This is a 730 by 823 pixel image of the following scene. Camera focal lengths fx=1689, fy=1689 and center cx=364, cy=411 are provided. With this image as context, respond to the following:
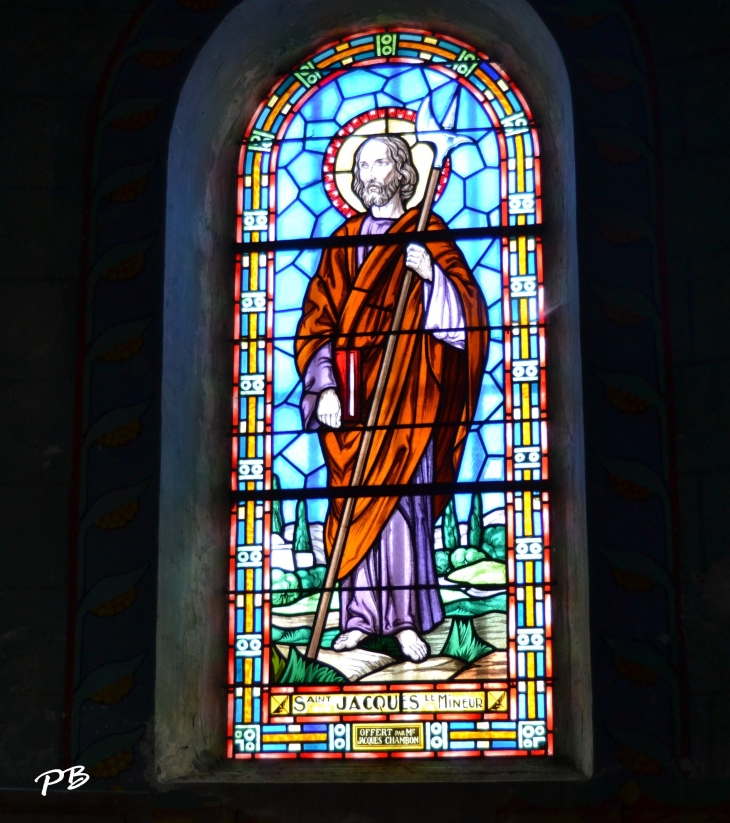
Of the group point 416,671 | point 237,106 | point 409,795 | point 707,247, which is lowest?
point 409,795

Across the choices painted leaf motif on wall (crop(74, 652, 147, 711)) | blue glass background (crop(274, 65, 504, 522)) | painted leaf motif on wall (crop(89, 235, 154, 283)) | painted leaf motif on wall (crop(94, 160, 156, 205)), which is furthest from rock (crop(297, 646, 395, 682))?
painted leaf motif on wall (crop(94, 160, 156, 205))

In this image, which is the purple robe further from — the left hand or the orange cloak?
the left hand

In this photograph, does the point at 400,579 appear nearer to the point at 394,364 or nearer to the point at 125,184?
the point at 394,364

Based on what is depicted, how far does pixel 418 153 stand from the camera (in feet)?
26.6

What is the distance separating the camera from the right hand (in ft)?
25.2

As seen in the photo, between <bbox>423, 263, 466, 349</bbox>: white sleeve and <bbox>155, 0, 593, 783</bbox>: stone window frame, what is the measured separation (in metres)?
0.42

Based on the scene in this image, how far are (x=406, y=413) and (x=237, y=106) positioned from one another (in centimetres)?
183

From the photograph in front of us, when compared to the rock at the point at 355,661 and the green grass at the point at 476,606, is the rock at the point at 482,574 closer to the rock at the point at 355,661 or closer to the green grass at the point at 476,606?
the green grass at the point at 476,606

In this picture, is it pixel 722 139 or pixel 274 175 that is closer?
pixel 722 139

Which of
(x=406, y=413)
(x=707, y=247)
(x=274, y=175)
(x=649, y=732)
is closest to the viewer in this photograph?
(x=649, y=732)

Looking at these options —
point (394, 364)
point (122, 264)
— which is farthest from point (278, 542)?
point (122, 264)

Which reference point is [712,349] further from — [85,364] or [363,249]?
[85,364]

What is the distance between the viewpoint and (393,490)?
754 centimetres

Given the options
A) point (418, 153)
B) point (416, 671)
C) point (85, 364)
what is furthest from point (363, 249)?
point (416, 671)
